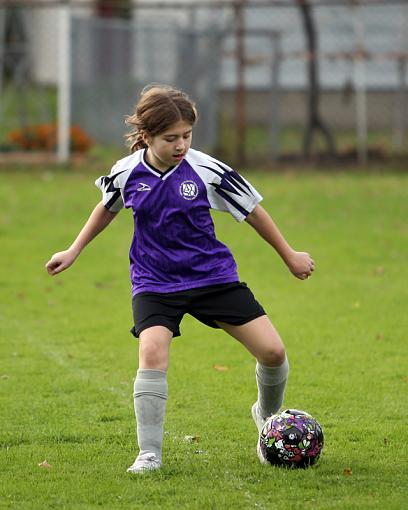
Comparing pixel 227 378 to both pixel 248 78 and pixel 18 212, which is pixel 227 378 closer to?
pixel 18 212

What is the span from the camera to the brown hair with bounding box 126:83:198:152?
16.7 ft

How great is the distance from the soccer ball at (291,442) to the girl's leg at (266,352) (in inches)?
9.3

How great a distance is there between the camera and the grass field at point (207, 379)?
192 inches

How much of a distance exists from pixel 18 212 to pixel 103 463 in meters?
10.2

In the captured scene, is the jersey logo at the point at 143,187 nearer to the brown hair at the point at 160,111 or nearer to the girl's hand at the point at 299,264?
the brown hair at the point at 160,111

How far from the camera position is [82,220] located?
14.4 meters

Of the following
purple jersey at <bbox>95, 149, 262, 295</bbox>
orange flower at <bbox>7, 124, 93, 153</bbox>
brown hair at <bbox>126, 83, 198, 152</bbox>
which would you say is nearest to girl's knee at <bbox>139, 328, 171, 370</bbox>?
purple jersey at <bbox>95, 149, 262, 295</bbox>

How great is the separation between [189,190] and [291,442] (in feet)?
4.09

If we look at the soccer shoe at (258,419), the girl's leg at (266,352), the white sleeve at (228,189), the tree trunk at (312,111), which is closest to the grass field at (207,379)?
the soccer shoe at (258,419)

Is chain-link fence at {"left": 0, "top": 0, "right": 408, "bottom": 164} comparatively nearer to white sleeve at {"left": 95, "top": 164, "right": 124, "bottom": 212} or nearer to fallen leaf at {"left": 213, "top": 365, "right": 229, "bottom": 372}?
fallen leaf at {"left": 213, "top": 365, "right": 229, "bottom": 372}

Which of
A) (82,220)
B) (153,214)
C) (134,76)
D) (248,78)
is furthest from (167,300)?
(248,78)

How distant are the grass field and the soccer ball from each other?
7 centimetres

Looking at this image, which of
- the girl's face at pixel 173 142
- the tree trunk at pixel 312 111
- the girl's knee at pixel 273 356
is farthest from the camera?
the tree trunk at pixel 312 111

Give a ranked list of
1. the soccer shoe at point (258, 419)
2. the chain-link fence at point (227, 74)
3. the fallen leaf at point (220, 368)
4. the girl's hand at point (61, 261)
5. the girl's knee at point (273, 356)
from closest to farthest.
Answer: the girl's knee at point (273, 356), the girl's hand at point (61, 261), the soccer shoe at point (258, 419), the fallen leaf at point (220, 368), the chain-link fence at point (227, 74)
